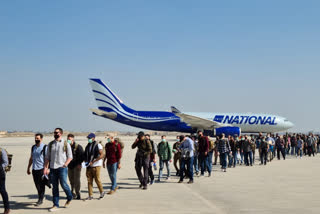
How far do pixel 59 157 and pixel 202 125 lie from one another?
37.2m

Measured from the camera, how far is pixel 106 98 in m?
46.7

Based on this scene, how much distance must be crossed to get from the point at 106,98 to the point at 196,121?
1284 centimetres

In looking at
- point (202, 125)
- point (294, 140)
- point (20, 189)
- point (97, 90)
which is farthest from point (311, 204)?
point (97, 90)

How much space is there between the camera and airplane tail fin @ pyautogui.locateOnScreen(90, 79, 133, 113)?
45.9 meters

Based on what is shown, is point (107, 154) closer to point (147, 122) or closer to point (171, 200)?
point (171, 200)

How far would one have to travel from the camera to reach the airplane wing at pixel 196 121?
4247 centimetres

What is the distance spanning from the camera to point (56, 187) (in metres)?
7.73

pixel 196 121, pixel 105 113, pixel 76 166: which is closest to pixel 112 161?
pixel 76 166

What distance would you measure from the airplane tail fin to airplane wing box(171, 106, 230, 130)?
7.03 meters

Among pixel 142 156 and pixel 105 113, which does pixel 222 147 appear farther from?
pixel 105 113

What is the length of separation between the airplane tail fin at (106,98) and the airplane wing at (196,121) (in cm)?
703

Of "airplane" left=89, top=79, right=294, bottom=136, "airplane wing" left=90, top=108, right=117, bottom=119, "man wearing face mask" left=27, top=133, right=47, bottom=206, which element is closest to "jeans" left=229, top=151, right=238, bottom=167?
"man wearing face mask" left=27, top=133, right=47, bottom=206

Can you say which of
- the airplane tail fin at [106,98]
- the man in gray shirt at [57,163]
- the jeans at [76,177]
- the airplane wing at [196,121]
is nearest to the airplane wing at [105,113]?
the airplane tail fin at [106,98]

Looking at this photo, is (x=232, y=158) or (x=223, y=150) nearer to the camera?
(x=223, y=150)
